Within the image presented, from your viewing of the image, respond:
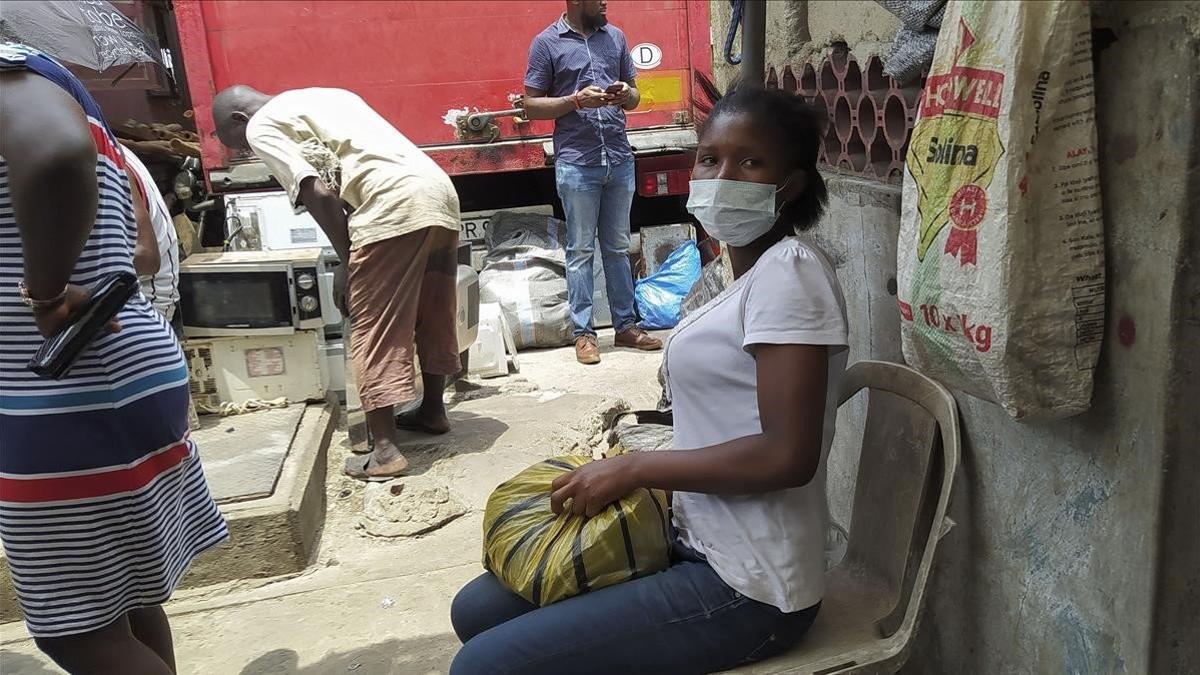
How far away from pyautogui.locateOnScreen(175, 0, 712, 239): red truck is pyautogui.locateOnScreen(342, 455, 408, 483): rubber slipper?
2415mm

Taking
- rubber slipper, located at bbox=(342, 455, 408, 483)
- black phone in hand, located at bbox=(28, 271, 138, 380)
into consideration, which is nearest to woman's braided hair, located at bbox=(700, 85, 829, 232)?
black phone in hand, located at bbox=(28, 271, 138, 380)

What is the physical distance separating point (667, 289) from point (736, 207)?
13.6ft

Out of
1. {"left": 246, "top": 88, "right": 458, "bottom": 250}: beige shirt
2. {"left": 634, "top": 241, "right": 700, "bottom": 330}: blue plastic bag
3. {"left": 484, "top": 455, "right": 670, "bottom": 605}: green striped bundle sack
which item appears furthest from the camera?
{"left": 634, "top": 241, "right": 700, "bottom": 330}: blue plastic bag

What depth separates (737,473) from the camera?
1324mm

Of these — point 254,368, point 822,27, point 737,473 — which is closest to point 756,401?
point 737,473

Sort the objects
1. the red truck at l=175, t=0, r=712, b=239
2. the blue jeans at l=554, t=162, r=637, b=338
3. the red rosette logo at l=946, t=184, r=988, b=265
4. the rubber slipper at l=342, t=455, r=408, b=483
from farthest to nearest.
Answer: the red truck at l=175, t=0, r=712, b=239 → the blue jeans at l=554, t=162, r=637, b=338 → the rubber slipper at l=342, t=455, r=408, b=483 → the red rosette logo at l=946, t=184, r=988, b=265

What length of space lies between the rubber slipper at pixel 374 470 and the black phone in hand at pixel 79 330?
210 cm

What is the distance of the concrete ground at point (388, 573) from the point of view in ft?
8.23

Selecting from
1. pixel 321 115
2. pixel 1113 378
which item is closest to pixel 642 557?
pixel 1113 378

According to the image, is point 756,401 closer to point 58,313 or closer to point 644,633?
point 644,633

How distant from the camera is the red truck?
527 centimetres

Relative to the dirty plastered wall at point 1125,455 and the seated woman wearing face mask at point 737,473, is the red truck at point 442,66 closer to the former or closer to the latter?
the seated woman wearing face mask at point 737,473

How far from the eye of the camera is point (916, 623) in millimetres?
1395

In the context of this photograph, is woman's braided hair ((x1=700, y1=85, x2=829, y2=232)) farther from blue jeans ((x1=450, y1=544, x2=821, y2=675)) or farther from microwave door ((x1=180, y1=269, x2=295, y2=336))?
microwave door ((x1=180, y1=269, x2=295, y2=336))
